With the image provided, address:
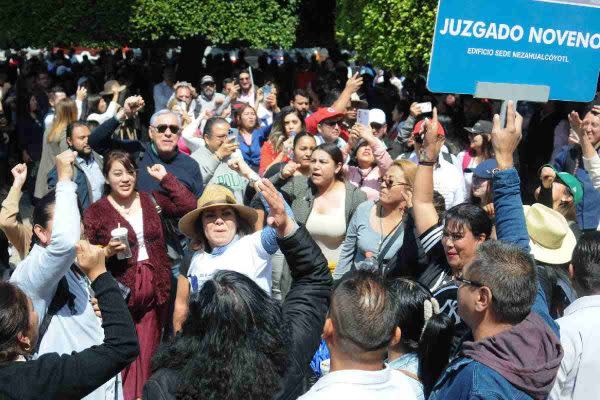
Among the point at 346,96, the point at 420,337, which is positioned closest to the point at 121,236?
the point at 420,337

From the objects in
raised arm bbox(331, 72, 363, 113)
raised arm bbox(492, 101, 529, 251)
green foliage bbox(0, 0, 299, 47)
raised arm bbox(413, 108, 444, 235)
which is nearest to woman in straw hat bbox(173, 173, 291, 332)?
raised arm bbox(413, 108, 444, 235)

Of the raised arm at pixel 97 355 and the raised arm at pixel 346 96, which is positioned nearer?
the raised arm at pixel 97 355

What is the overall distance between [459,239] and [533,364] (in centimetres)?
137

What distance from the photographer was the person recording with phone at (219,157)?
7.31 metres

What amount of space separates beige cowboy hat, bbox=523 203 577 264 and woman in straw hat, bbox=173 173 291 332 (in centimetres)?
149

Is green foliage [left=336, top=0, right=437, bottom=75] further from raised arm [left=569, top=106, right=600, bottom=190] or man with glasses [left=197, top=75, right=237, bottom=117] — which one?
raised arm [left=569, top=106, right=600, bottom=190]

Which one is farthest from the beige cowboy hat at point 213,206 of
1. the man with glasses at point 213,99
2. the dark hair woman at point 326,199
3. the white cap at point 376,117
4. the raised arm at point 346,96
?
the man with glasses at point 213,99

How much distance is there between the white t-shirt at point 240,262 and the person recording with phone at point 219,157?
179 centimetres

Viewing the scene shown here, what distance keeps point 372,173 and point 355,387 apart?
4.94 m

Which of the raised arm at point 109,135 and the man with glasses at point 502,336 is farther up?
the man with glasses at point 502,336

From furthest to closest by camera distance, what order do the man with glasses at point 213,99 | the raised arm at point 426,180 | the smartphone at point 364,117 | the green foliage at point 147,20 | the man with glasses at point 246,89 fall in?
the green foliage at point 147,20 < the man with glasses at point 246,89 < the man with glasses at point 213,99 < the smartphone at point 364,117 < the raised arm at point 426,180

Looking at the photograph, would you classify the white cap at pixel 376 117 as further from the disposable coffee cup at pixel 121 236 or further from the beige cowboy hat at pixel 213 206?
the disposable coffee cup at pixel 121 236

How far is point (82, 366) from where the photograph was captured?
315 centimetres

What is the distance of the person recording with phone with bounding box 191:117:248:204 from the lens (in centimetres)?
731
